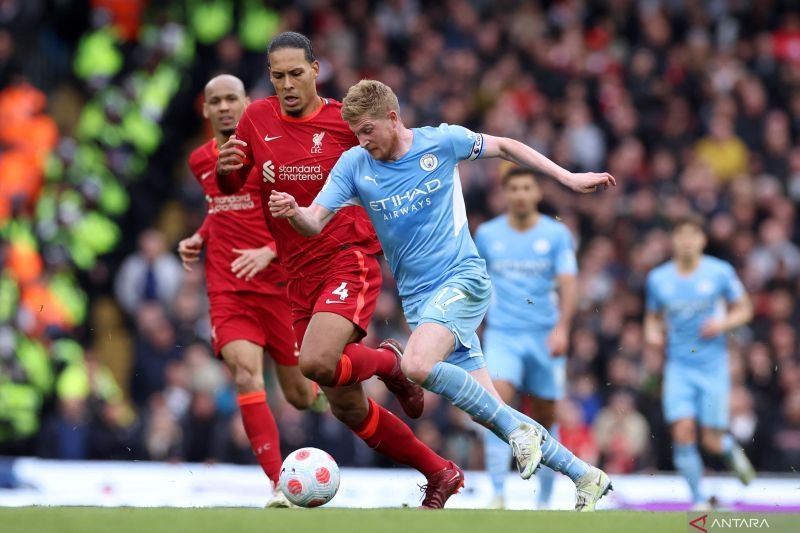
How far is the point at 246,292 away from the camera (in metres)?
10.1

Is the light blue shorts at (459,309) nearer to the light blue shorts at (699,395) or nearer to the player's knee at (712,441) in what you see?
the light blue shorts at (699,395)

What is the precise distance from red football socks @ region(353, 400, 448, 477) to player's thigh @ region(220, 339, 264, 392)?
41.3 inches

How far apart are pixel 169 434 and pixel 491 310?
3710 millimetres

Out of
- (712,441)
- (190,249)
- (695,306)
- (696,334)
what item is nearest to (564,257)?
(695,306)

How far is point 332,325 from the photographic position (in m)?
8.70

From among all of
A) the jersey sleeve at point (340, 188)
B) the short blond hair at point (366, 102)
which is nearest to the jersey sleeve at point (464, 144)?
the short blond hair at point (366, 102)

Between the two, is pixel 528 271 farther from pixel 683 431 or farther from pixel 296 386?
pixel 296 386

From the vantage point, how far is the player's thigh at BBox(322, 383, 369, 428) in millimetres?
9023

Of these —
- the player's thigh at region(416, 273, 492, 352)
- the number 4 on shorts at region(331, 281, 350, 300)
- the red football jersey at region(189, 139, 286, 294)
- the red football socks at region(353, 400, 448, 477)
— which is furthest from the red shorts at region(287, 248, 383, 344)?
the red football jersey at region(189, 139, 286, 294)

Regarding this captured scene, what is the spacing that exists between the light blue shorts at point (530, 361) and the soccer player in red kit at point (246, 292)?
2.01 metres

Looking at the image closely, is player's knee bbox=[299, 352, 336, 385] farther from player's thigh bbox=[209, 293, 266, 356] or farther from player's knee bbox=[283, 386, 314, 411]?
player's knee bbox=[283, 386, 314, 411]

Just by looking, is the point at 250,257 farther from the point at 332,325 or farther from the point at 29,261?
the point at 29,261

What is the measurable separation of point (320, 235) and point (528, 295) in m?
3.23

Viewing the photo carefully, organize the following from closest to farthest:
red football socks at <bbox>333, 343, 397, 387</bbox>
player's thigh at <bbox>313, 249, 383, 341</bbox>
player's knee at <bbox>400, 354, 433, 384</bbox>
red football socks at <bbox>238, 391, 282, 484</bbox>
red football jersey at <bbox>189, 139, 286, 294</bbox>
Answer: player's knee at <bbox>400, 354, 433, 384</bbox> → red football socks at <bbox>333, 343, 397, 387</bbox> → player's thigh at <bbox>313, 249, 383, 341</bbox> → red football socks at <bbox>238, 391, 282, 484</bbox> → red football jersey at <bbox>189, 139, 286, 294</bbox>
